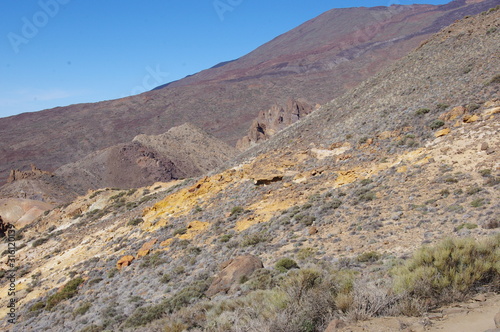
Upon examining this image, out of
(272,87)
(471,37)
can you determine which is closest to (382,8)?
(272,87)

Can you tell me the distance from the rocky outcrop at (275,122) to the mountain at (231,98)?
56.5 feet

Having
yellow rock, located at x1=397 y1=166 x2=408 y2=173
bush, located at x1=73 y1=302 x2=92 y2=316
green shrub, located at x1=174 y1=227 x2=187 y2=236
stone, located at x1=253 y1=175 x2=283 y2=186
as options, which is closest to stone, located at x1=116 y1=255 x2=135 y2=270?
green shrub, located at x1=174 y1=227 x2=187 y2=236

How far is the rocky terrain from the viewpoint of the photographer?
514 centimetres

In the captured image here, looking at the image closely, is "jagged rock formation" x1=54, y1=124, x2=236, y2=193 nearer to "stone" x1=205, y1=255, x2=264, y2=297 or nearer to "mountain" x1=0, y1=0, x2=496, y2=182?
"mountain" x1=0, y1=0, x2=496, y2=182

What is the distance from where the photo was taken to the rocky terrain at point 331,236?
5.14 m

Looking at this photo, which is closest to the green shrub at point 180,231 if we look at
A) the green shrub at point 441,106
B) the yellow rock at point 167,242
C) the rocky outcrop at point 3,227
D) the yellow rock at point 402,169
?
the yellow rock at point 167,242

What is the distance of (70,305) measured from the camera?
10805 millimetres

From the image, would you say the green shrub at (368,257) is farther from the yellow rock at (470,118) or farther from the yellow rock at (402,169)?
the yellow rock at (470,118)

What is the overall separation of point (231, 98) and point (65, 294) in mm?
84791

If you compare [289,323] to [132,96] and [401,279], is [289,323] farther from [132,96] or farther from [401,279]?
[132,96]

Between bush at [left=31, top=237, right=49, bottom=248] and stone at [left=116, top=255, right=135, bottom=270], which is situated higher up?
bush at [left=31, top=237, right=49, bottom=248]

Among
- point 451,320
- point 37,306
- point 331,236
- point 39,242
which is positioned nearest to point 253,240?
point 331,236

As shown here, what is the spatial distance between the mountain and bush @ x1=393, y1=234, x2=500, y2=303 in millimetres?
61789

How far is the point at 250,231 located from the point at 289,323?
673cm
